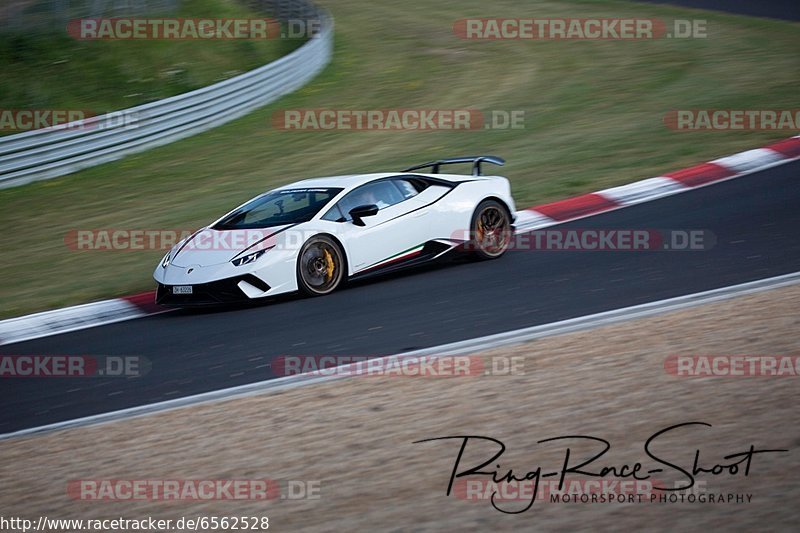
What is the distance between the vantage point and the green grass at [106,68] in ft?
68.8

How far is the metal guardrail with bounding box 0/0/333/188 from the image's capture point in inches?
A: 653

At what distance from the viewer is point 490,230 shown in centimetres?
1130

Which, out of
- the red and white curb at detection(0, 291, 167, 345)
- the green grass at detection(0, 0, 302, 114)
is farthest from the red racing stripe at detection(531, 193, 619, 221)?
the green grass at detection(0, 0, 302, 114)

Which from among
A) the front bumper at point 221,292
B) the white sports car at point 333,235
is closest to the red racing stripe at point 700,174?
the white sports car at point 333,235

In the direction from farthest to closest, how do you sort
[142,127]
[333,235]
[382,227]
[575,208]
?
[142,127]
[575,208]
[382,227]
[333,235]

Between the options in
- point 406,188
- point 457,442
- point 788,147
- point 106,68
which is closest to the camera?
point 457,442

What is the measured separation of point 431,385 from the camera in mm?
6789

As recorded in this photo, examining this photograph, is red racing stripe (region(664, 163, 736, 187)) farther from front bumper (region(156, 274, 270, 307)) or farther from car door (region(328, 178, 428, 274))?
front bumper (region(156, 274, 270, 307))

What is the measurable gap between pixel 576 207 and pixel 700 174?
1.93m

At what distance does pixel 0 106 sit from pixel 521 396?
670 inches

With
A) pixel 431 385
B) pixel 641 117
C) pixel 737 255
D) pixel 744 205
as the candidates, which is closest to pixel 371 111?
pixel 641 117

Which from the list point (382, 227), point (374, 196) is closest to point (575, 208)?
point (374, 196)

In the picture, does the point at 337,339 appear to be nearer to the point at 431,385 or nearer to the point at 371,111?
the point at 431,385

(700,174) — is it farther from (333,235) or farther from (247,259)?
(247,259)
